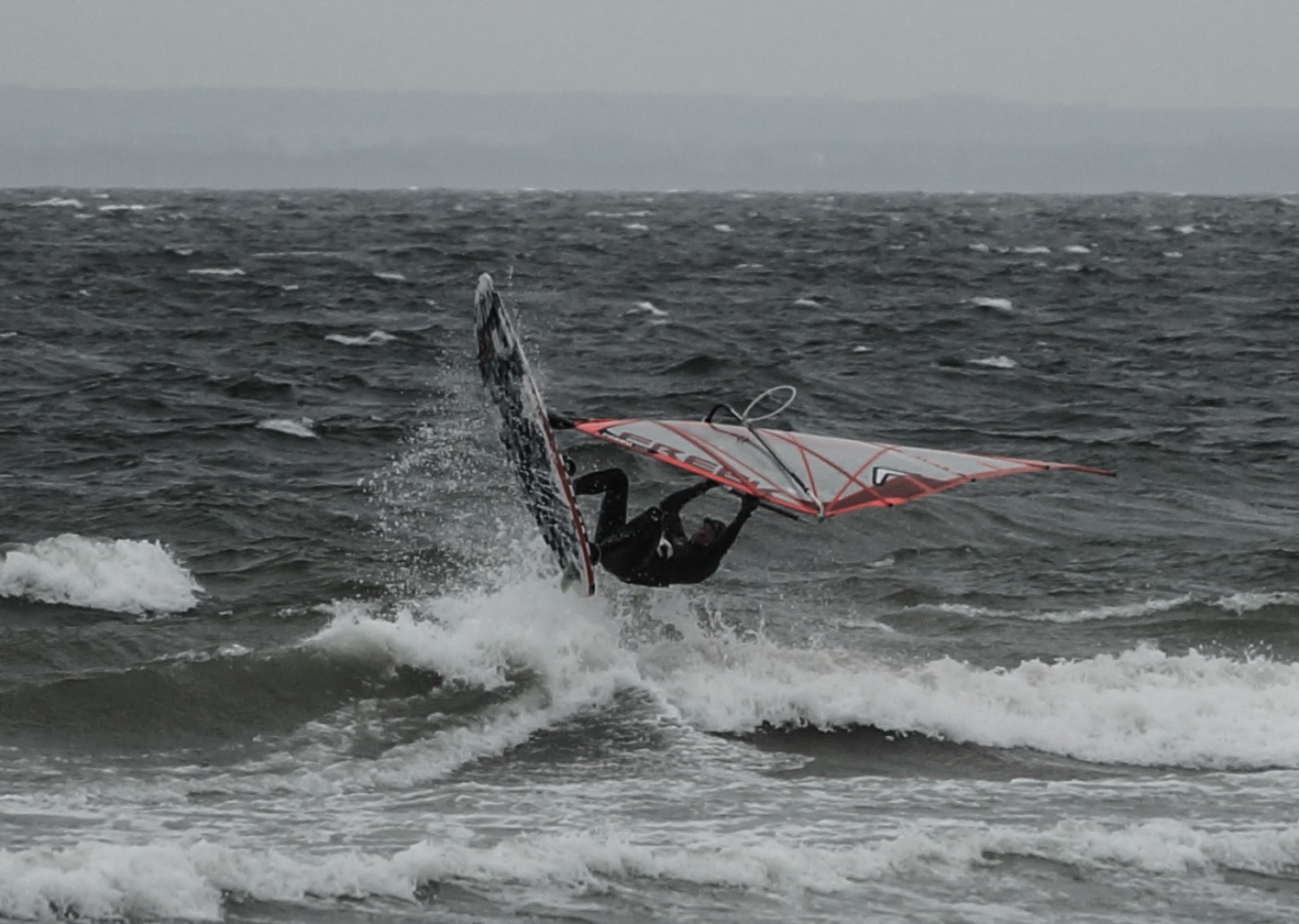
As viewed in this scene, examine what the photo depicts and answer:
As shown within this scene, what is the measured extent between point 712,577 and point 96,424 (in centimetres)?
770

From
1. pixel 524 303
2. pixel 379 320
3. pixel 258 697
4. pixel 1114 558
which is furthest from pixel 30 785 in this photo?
pixel 524 303

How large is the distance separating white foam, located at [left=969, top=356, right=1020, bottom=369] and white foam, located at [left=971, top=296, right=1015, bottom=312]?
6730 millimetres

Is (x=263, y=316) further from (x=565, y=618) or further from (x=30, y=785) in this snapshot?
(x=30, y=785)

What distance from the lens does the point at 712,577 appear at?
561 inches

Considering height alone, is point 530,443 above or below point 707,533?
above

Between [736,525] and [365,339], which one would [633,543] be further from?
[365,339]

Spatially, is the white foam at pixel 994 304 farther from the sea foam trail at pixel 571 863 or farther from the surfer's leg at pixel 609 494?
the sea foam trail at pixel 571 863

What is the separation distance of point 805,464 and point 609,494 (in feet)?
4.06

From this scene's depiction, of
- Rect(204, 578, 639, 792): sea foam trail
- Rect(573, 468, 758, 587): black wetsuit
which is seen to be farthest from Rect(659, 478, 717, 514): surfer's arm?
Rect(204, 578, 639, 792): sea foam trail

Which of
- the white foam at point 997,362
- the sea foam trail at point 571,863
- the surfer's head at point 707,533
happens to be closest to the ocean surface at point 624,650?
the sea foam trail at point 571,863

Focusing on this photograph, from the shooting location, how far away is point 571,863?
8.09 meters

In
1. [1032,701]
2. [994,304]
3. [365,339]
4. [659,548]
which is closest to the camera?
[659,548]

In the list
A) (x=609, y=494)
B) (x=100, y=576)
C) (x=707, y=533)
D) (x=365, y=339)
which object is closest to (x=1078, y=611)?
(x=707, y=533)

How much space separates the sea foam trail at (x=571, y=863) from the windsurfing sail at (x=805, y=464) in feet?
7.05
